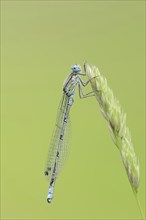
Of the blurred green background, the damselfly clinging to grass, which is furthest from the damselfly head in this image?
the blurred green background

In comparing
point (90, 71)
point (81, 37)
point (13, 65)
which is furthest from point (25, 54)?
point (90, 71)

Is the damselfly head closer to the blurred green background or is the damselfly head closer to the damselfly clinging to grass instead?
the damselfly clinging to grass

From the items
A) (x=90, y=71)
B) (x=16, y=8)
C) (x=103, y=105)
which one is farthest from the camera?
(x=16, y=8)

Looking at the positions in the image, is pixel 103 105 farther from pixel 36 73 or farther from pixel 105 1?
pixel 105 1

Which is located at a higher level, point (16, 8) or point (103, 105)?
point (16, 8)

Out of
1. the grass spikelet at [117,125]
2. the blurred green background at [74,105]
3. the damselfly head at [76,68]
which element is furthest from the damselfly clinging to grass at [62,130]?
the grass spikelet at [117,125]

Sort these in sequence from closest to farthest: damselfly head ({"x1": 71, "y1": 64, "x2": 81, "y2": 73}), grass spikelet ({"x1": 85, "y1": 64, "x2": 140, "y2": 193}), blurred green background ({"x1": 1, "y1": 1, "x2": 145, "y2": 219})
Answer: grass spikelet ({"x1": 85, "y1": 64, "x2": 140, "y2": 193}) → damselfly head ({"x1": 71, "y1": 64, "x2": 81, "y2": 73}) → blurred green background ({"x1": 1, "y1": 1, "x2": 145, "y2": 219})

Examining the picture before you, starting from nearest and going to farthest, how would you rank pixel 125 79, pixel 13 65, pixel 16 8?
1. pixel 125 79
2. pixel 13 65
3. pixel 16 8
